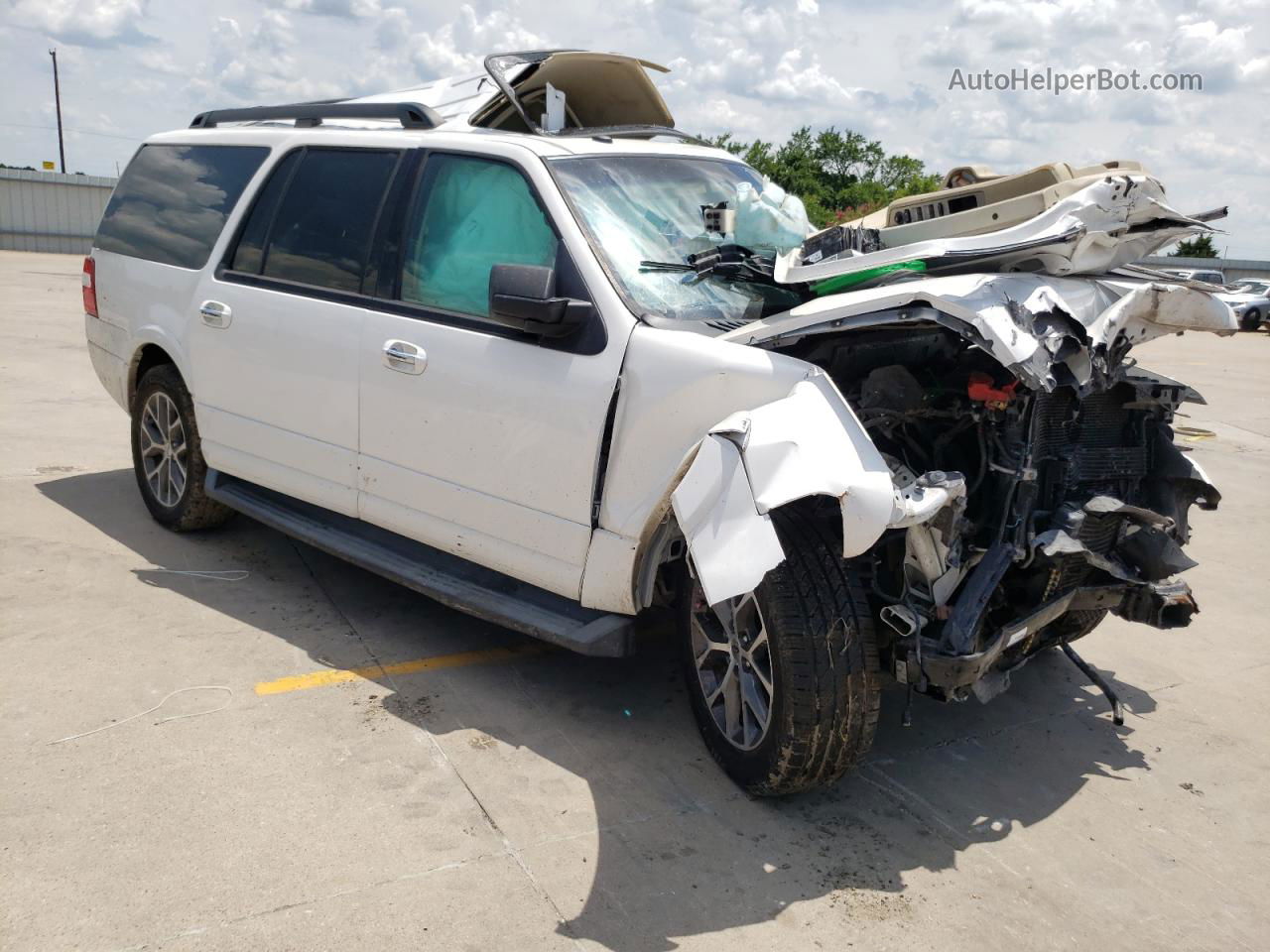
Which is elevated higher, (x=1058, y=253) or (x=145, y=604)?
(x=1058, y=253)

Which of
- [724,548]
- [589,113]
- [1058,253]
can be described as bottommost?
[724,548]

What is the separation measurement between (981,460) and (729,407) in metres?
0.82

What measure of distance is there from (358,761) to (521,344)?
59.9 inches

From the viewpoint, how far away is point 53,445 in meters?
7.57

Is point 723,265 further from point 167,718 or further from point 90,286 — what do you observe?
point 90,286

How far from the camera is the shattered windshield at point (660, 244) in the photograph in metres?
3.83

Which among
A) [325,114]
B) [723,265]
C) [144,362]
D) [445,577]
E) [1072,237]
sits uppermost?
[325,114]

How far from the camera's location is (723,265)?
12.8 ft

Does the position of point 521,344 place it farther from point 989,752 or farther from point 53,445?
point 53,445

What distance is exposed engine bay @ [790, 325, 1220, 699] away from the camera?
331 centimetres

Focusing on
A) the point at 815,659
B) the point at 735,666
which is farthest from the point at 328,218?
the point at 815,659

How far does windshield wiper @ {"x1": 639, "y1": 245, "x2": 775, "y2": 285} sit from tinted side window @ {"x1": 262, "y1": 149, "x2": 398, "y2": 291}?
1335 millimetres

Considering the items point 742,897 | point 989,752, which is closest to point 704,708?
point 742,897

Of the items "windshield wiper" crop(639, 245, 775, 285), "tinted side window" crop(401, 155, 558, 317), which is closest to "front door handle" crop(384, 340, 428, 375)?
"tinted side window" crop(401, 155, 558, 317)
